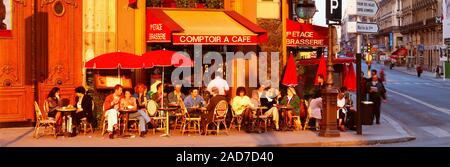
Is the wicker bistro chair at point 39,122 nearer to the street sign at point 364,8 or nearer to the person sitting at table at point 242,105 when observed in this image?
the person sitting at table at point 242,105

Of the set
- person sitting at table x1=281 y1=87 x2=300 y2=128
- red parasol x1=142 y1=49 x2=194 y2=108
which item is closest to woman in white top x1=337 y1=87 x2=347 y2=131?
person sitting at table x1=281 y1=87 x2=300 y2=128

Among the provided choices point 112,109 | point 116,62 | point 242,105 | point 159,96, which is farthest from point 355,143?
point 116,62

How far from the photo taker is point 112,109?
1548 centimetres

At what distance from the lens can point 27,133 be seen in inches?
639

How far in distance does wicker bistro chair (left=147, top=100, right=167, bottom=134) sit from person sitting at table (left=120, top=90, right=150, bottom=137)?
0.29 meters

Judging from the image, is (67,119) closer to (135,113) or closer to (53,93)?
(53,93)

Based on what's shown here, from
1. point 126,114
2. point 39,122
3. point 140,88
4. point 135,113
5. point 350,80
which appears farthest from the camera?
point 350,80

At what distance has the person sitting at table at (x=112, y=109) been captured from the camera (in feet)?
50.3

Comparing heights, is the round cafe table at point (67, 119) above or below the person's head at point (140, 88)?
below

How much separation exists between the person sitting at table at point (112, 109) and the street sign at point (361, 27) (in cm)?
572

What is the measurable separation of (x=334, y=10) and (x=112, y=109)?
229 inches

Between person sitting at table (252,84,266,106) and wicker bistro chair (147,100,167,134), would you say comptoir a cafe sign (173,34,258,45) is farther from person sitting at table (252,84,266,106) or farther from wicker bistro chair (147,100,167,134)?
wicker bistro chair (147,100,167,134)

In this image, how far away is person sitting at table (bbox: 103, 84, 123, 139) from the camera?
15320mm

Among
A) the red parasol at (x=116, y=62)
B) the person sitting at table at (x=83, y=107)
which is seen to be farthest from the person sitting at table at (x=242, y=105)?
the person sitting at table at (x=83, y=107)
